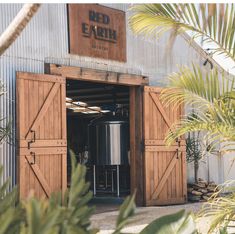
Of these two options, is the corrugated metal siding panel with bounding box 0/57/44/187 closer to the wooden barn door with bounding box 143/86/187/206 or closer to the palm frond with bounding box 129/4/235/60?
the wooden barn door with bounding box 143/86/187/206

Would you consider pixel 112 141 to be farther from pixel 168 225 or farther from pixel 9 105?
pixel 168 225

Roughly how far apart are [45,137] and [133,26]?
3.85m

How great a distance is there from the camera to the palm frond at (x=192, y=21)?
14.5 feet

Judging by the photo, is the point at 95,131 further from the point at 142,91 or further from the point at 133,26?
the point at 133,26

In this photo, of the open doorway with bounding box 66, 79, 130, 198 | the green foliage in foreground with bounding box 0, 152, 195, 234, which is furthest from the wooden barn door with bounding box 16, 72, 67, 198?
the green foliage in foreground with bounding box 0, 152, 195, 234

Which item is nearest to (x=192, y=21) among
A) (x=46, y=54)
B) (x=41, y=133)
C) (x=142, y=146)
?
(x=41, y=133)

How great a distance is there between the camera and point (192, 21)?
4.63 meters

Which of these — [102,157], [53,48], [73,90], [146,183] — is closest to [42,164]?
[53,48]

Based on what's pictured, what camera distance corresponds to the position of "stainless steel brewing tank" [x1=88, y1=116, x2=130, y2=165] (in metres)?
11.7

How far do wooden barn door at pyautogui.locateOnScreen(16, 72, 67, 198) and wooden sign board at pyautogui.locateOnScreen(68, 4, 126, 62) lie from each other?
805 millimetres

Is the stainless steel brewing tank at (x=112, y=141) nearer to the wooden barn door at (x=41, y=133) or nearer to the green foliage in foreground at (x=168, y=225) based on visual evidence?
the wooden barn door at (x=41, y=133)

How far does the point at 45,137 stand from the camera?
8.39 m

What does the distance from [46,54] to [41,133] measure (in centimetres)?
125

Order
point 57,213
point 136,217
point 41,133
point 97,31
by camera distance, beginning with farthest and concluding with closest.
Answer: point 97,31 → point 41,133 → point 136,217 → point 57,213
